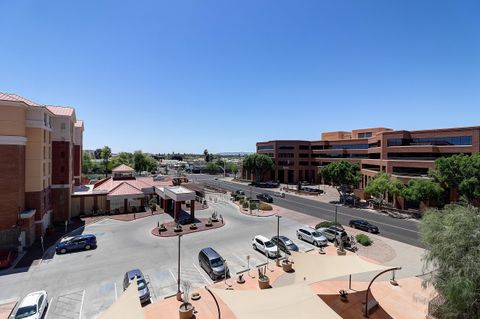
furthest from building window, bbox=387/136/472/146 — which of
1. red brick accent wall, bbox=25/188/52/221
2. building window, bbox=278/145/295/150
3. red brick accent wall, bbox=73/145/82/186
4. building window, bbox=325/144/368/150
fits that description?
red brick accent wall, bbox=73/145/82/186

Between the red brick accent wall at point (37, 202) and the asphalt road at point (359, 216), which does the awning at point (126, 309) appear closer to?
the red brick accent wall at point (37, 202)

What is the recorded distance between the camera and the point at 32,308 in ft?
58.3

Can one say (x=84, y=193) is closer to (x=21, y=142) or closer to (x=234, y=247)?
(x=21, y=142)

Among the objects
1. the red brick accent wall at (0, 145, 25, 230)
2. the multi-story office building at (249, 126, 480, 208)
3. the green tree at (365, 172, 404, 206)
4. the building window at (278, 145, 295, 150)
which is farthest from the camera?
the building window at (278, 145, 295, 150)

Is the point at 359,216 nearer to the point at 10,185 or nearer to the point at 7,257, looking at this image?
the point at 7,257

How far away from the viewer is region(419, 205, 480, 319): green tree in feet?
44.0

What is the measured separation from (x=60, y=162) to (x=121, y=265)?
2400 cm

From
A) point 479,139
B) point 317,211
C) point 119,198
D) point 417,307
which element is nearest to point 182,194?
point 119,198

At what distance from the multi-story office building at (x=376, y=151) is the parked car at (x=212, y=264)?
4781 centimetres

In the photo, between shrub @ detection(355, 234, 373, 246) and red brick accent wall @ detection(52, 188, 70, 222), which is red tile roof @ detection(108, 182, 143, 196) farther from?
shrub @ detection(355, 234, 373, 246)

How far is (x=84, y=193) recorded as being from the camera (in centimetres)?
4719

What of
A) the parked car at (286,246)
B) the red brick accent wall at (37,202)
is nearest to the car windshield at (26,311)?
the red brick accent wall at (37,202)

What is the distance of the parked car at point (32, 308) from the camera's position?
17.4 metres

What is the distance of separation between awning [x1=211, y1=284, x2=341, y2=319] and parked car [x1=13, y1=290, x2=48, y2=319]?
12.8 meters
